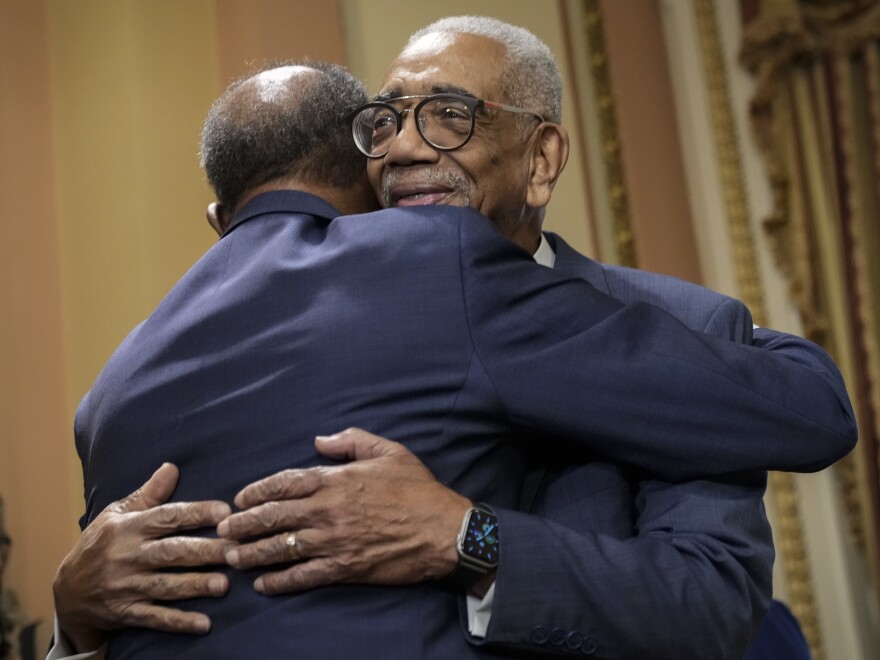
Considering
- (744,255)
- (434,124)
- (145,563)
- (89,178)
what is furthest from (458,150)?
(744,255)

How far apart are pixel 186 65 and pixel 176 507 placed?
7.19 feet

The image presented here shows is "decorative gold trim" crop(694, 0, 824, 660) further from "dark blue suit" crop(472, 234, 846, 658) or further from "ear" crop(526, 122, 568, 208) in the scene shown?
"dark blue suit" crop(472, 234, 846, 658)

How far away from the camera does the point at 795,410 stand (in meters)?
1.62

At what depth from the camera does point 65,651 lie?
1.80 metres

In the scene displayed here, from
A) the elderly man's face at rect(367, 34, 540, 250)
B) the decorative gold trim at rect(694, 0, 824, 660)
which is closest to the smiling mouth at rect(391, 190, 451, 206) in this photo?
the elderly man's face at rect(367, 34, 540, 250)

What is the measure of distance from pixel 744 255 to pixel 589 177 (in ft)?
2.16

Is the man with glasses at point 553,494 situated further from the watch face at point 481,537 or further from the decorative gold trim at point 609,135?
the decorative gold trim at point 609,135

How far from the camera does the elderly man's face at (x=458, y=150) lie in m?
1.93

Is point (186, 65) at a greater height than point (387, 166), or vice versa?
point (186, 65)

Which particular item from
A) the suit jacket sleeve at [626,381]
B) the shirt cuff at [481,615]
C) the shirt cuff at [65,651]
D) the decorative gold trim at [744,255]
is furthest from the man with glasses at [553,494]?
the decorative gold trim at [744,255]

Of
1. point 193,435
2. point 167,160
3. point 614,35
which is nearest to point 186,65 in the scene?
point 167,160

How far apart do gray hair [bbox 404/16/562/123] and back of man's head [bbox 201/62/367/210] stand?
0.21 metres

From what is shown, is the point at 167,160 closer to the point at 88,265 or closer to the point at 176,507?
the point at 88,265

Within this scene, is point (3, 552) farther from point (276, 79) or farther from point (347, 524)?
point (347, 524)
